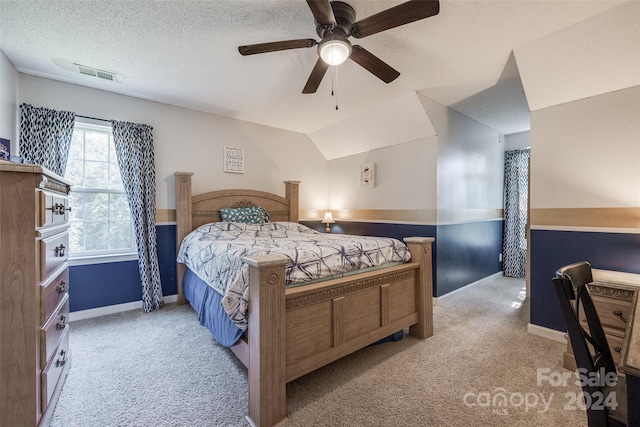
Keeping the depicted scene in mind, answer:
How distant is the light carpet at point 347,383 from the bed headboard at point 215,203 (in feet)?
4.17

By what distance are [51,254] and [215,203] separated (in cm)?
228

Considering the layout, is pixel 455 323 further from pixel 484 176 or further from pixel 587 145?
pixel 484 176

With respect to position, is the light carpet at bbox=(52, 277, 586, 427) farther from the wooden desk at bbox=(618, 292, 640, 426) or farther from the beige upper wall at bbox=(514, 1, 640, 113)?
the beige upper wall at bbox=(514, 1, 640, 113)

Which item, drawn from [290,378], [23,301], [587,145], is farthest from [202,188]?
[587,145]

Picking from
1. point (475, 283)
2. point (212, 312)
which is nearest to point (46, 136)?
Answer: point (212, 312)

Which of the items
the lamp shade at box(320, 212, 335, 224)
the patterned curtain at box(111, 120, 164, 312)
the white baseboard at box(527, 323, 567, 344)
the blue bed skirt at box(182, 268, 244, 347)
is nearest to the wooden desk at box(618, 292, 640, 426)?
the blue bed skirt at box(182, 268, 244, 347)

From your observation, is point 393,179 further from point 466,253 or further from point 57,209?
point 57,209

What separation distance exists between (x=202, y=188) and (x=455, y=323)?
3.50 m

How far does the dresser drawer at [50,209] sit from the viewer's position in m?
1.27

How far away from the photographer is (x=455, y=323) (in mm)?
2809

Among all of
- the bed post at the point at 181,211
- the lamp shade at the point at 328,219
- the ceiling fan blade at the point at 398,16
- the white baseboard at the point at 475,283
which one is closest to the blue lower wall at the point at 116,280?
the bed post at the point at 181,211

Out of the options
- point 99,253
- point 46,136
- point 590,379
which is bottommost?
point 590,379

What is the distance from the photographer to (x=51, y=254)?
1.47m

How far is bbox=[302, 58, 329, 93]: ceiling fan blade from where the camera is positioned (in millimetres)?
2025
